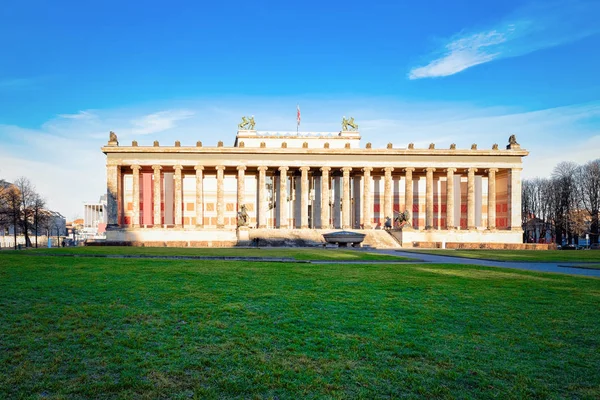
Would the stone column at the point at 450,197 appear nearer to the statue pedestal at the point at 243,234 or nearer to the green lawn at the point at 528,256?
the green lawn at the point at 528,256

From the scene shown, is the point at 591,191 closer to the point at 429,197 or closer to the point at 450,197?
the point at 450,197

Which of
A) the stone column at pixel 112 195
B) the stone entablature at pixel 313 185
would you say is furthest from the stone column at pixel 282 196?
the stone column at pixel 112 195

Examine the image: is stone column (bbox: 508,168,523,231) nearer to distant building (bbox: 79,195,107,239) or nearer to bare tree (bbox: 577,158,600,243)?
bare tree (bbox: 577,158,600,243)

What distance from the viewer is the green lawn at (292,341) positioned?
567 cm

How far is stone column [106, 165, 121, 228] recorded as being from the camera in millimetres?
66188

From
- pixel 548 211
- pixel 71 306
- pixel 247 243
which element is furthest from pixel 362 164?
pixel 71 306

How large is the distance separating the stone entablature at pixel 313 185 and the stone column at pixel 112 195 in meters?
0.17

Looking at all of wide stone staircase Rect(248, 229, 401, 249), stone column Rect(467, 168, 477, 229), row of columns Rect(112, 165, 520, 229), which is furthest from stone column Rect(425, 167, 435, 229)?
wide stone staircase Rect(248, 229, 401, 249)

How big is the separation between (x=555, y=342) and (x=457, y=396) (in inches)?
148

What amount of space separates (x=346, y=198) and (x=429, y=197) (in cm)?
1463

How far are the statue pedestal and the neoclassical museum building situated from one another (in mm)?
2901

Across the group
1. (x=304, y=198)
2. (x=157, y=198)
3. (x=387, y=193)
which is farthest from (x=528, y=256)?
(x=157, y=198)

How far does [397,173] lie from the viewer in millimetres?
75312

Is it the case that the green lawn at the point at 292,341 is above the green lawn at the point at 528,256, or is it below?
above
